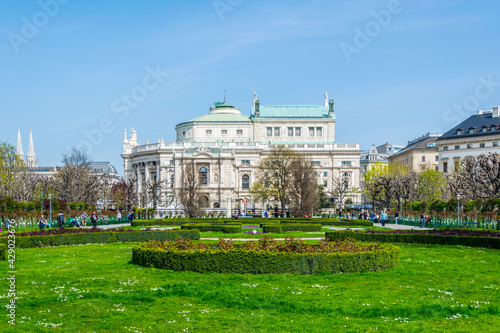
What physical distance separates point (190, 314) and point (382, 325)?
3.86m

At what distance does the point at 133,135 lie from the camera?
374 feet

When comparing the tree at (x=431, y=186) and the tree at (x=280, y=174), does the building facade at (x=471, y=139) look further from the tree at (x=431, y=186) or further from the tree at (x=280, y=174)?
the tree at (x=280, y=174)

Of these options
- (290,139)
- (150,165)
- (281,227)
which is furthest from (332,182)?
(281,227)

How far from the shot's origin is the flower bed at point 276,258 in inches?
666

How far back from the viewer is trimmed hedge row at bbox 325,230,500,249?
26.9m

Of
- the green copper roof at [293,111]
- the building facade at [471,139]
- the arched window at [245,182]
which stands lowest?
the arched window at [245,182]

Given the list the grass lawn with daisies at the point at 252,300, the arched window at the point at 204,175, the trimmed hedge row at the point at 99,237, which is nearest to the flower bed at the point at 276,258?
the grass lawn with daisies at the point at 252,300

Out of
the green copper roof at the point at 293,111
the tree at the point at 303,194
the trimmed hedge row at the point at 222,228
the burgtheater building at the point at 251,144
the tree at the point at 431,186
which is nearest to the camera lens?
the trimmed hedge row at the point at 222,228

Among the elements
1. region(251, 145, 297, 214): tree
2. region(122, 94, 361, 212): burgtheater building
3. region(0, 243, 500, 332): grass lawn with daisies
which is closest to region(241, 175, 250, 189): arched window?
region(122, 94, 361, 212): burgtheater building

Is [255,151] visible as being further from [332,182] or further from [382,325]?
[382,325]

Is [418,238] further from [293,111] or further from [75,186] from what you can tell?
[293,111]

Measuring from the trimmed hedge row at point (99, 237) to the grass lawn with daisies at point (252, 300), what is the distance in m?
8.85

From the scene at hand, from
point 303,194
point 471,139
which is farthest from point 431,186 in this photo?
point 303,194

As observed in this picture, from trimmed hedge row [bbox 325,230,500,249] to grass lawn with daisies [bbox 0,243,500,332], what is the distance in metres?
8.12
